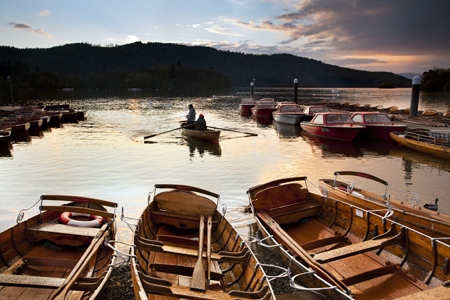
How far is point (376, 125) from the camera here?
2288cm

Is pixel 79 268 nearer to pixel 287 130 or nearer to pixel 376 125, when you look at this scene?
pixel 376 125

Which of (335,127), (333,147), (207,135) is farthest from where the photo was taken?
(335,127)

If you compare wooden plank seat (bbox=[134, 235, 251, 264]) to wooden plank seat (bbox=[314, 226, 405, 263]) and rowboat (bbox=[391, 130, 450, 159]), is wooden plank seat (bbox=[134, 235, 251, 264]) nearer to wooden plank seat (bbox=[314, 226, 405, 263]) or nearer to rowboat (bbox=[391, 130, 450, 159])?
wooden plank seat (bbox=[314, 226, 405, 263])

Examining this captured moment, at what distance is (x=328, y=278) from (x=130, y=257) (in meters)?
3.47

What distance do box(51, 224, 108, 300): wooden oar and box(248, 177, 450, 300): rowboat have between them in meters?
3.65

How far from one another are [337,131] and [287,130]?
322 inches

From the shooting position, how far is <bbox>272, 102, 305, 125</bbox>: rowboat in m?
31.7

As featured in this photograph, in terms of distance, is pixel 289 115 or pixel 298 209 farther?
pixel 289 115

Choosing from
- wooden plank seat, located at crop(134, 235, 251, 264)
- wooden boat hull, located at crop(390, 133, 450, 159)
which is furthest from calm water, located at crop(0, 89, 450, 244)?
wooden plank seat, located at crop(134, 235, 251, 264)

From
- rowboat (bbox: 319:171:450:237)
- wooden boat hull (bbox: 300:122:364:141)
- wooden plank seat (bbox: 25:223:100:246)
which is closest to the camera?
rowboat (bbox: 319:171:450:237)

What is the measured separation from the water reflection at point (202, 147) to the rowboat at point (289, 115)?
1277cm

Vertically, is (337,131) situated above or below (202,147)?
above

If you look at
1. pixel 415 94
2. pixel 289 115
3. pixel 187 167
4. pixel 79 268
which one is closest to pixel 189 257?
Answer: pixel 79 268

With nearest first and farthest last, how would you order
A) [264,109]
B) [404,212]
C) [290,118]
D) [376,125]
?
1. [404,212]
2. [376,125]
3. [290,118]
4. [264,109]
